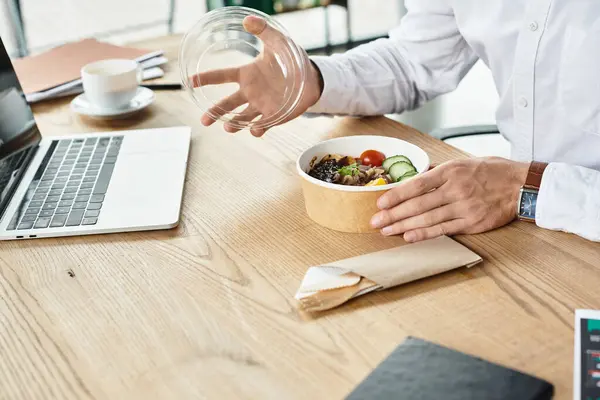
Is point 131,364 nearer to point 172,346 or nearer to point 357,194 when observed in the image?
point 172,346

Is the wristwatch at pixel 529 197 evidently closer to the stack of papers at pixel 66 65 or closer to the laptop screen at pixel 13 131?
the laptop screen at pixel 13 131

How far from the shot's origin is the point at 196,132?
1.48 meters

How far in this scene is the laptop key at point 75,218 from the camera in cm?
111

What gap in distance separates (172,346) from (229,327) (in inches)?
2.9

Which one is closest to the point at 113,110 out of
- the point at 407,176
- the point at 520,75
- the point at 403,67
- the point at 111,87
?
the point at 111,87

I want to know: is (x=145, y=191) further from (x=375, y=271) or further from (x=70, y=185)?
(x=375, y=271)

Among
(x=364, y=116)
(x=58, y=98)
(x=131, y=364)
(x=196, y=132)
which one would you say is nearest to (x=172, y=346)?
(x=131, y=364)

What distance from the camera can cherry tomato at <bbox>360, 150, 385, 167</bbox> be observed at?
3.85ft

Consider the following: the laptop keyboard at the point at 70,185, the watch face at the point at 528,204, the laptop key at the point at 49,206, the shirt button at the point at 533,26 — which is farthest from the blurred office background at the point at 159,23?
the laptop key at the point at 49,206

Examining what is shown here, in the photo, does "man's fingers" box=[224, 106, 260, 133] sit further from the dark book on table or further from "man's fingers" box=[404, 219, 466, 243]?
the dark book on table

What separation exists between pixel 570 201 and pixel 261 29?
0.60 m

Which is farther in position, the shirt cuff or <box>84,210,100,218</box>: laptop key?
the shirt cuff

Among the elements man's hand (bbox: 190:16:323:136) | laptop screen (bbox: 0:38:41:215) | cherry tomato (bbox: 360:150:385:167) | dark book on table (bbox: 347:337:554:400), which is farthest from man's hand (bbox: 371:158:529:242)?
laptop screen (bbox: 0:38:41:215)

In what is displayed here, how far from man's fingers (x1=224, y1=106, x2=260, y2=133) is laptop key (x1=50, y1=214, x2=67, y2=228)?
0.36m
